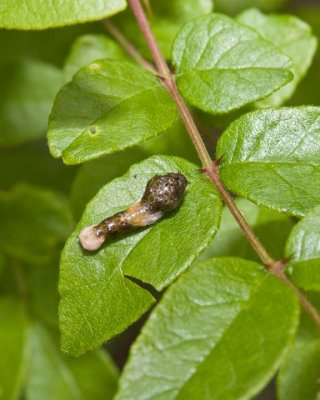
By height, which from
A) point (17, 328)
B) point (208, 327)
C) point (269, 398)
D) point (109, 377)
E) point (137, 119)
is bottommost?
point (269, 398)

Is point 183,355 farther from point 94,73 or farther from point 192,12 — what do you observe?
point 192,12

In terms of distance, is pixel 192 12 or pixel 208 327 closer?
pixel 208 327

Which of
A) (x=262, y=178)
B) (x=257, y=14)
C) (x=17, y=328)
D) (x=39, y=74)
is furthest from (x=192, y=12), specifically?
(x=17, y=328)

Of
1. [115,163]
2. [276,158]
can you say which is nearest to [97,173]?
[115,163]

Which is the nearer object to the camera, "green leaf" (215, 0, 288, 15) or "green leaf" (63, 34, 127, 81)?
"green leaf" (63, 34, 127, 81)

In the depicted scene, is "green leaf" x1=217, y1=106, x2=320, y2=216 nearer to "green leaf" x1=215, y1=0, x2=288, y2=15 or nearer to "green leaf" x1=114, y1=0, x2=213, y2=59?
"green leaf" x1=114, y1=0, x2=213, y2=59

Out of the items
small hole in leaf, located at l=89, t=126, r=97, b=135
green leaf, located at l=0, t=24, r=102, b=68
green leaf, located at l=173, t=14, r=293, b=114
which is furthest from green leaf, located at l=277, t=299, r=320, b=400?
green leaf, located at l=0, t=24, r=102, b=68

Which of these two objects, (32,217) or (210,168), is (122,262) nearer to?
(210,168)
